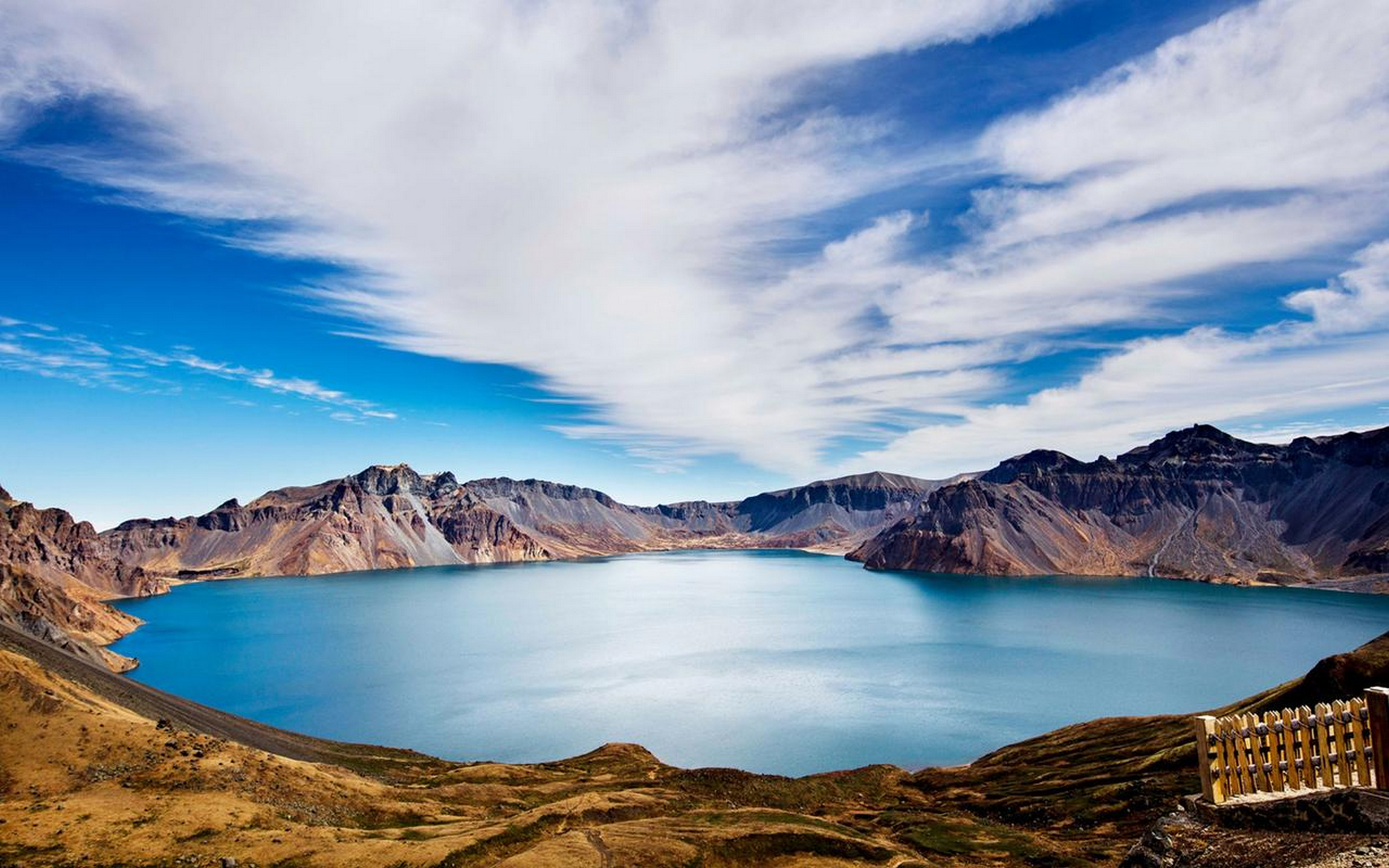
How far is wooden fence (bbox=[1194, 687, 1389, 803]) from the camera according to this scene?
1822cm

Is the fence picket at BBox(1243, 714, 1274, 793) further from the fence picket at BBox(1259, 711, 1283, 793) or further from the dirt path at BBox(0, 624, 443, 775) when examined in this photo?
the dirt path at BBox(0, 624, 443, 775)

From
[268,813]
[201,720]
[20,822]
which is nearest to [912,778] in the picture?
[268,813]

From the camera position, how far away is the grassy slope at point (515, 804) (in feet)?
134

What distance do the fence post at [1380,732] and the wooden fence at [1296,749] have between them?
0.02 metres

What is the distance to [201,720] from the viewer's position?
80.1 meters

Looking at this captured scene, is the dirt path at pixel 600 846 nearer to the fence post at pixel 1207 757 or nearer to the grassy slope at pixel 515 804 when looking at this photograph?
the grassy slope at pixel 515 804

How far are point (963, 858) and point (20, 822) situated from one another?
188ft

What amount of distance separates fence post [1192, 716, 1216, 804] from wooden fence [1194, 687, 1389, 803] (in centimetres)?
2

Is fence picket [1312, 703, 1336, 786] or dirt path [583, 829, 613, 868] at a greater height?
fence picket [1312, 703, 1336, 786]

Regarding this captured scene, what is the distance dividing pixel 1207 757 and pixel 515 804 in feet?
193

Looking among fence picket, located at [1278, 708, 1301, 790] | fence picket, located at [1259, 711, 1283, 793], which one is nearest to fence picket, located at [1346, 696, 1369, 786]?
fence picket, located at [1278, 708, 1301, 790]

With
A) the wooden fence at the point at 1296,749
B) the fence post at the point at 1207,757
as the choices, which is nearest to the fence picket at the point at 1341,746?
the wooden fence at the point at 1296,749

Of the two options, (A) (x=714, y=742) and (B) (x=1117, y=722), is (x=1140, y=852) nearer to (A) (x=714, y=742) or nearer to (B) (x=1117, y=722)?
(B) (x=1117, y=722)

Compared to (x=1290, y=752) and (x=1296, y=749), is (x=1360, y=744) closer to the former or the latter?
(x=1290, y=752)
